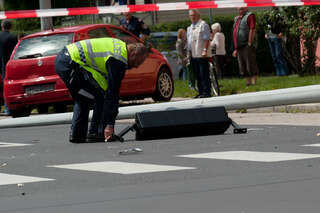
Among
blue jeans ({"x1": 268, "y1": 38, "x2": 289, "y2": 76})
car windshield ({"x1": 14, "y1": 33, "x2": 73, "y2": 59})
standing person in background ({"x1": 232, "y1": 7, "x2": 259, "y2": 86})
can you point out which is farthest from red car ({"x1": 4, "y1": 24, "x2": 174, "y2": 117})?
blue jeans ({"x1": 268, "y1": 38, "x2": 289, "y2": 76})

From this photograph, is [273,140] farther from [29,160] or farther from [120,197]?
[120,197]

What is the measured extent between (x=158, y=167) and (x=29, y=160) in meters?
1.81

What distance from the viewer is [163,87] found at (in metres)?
19.2

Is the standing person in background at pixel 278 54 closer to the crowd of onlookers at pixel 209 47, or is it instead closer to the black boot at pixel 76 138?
the crowd of onlookers at pixel 209 47

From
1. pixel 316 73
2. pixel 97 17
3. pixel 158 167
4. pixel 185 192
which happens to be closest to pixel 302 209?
pixel 185 192

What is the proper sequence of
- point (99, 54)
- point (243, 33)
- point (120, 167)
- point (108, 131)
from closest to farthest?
point (120, 167)
point (99, 54)
point (108, 131)
point (243, 33)

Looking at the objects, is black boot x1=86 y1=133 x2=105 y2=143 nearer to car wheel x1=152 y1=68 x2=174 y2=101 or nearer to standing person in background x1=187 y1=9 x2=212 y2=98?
standing person in background x1=187 y1=9 x2=212 y2=98

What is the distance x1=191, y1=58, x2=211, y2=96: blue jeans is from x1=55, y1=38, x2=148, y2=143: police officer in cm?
657

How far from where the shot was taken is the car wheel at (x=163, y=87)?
1916 cm

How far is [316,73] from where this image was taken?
72.1 feet

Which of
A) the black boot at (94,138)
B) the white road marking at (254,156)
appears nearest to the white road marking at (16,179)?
the white road marking at (254,156)

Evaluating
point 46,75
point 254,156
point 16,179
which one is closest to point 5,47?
point 46,75

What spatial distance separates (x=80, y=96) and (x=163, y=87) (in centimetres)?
736

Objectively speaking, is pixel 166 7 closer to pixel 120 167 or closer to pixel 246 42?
pixel 246 42
